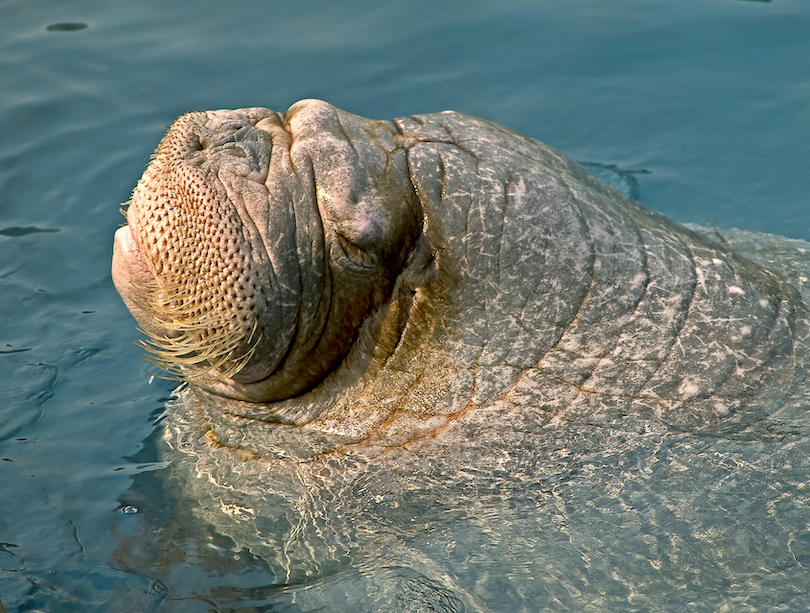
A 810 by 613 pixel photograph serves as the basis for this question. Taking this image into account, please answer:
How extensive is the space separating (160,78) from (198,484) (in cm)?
686

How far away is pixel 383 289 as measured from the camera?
15.6ft

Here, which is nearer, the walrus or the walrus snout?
the walrus

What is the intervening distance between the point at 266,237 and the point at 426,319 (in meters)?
0.93

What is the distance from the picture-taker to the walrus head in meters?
4.55

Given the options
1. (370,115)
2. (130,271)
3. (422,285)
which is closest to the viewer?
(422,285)

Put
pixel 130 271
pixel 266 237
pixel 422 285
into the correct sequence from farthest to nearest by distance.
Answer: pixel 130 271, pixel 422 285, pixel 266 237

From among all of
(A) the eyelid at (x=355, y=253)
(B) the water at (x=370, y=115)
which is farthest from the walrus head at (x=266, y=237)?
(B) the water at (x=370, y=115)

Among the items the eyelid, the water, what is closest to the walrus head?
the eyelid

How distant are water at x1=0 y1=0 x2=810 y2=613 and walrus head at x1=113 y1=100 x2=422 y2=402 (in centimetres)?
132

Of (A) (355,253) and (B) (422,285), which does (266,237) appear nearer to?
(A) (355,253)

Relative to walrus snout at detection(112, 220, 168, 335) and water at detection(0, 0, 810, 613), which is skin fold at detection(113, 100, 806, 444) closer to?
walrus snout at detection(112, 220, 168, 335)

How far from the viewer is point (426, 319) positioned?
4.71m

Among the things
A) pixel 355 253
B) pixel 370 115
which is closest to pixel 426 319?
pixel 355 253

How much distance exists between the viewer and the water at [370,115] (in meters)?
4.61
